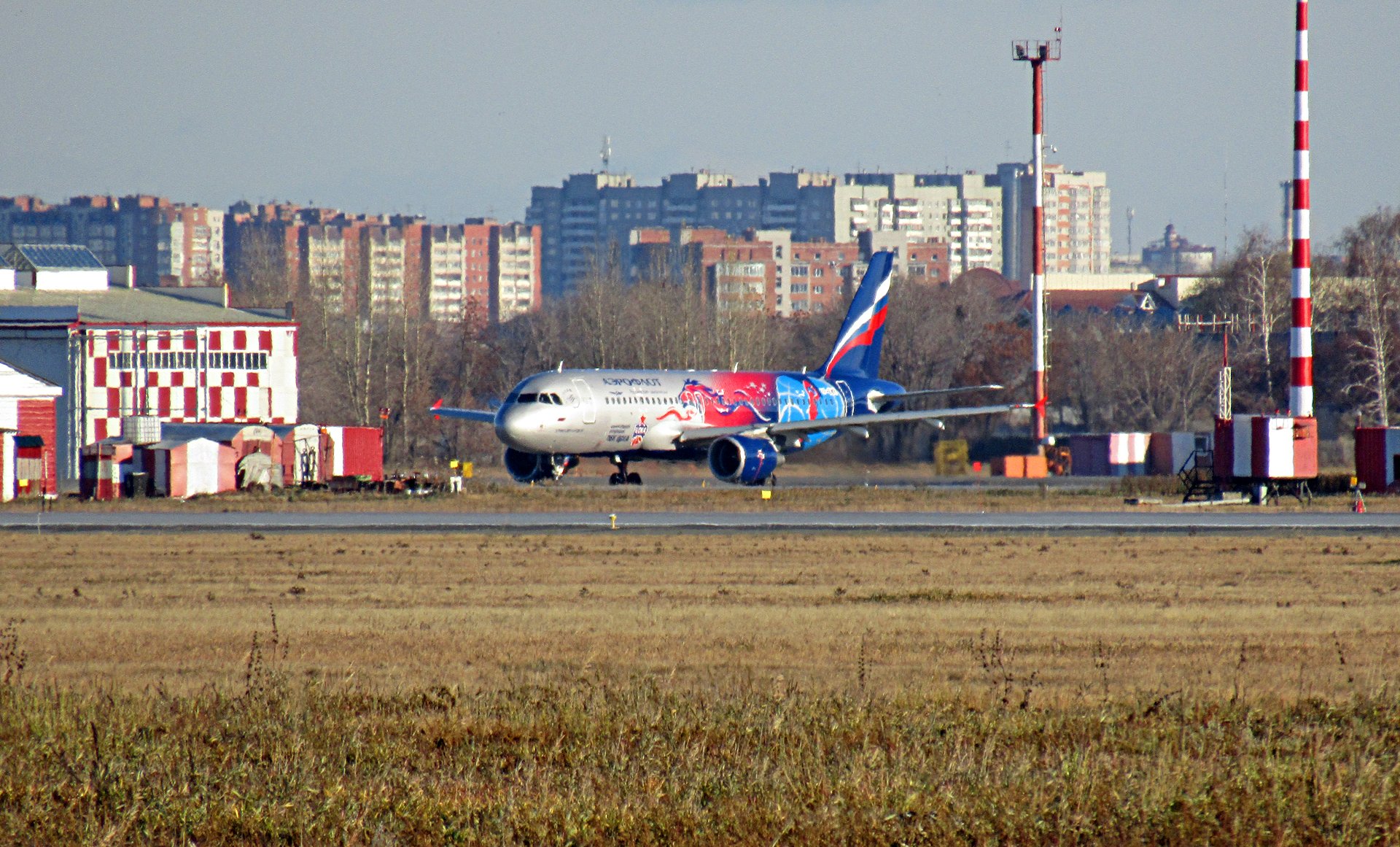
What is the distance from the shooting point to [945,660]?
48.4 ft

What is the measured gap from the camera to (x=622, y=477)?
50656 millimetres

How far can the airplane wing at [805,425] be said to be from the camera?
4969 cm

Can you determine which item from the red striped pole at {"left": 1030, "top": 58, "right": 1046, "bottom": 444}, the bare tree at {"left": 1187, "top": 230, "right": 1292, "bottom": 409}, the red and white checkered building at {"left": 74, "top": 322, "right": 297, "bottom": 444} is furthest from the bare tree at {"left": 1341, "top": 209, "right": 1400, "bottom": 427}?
the red and white checkered building at {"left": 74, "top": 322, "right": 297, "bottom": 444}

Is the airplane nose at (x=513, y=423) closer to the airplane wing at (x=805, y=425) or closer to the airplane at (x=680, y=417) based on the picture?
the airplane at (x=680, y=417)

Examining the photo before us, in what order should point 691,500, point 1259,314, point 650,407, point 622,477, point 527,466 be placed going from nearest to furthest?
point 691,500
point 650,407
point 527,466
point 622,477
point 1259,314

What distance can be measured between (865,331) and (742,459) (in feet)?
39.9

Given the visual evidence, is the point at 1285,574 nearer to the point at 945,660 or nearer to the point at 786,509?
the point at 945,660

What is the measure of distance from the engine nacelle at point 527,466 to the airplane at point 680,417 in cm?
3

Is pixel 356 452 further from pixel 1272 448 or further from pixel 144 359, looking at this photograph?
pixel 1272 448

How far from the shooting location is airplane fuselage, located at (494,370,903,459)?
45875 millimetres

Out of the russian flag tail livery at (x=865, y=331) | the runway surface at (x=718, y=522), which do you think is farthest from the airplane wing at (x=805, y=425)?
the runway surface at (x=718, y=522)

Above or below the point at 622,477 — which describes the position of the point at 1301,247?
above

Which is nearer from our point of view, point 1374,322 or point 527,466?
point 527,466

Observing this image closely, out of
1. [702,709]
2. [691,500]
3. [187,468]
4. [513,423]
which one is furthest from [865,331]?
[702,709]
